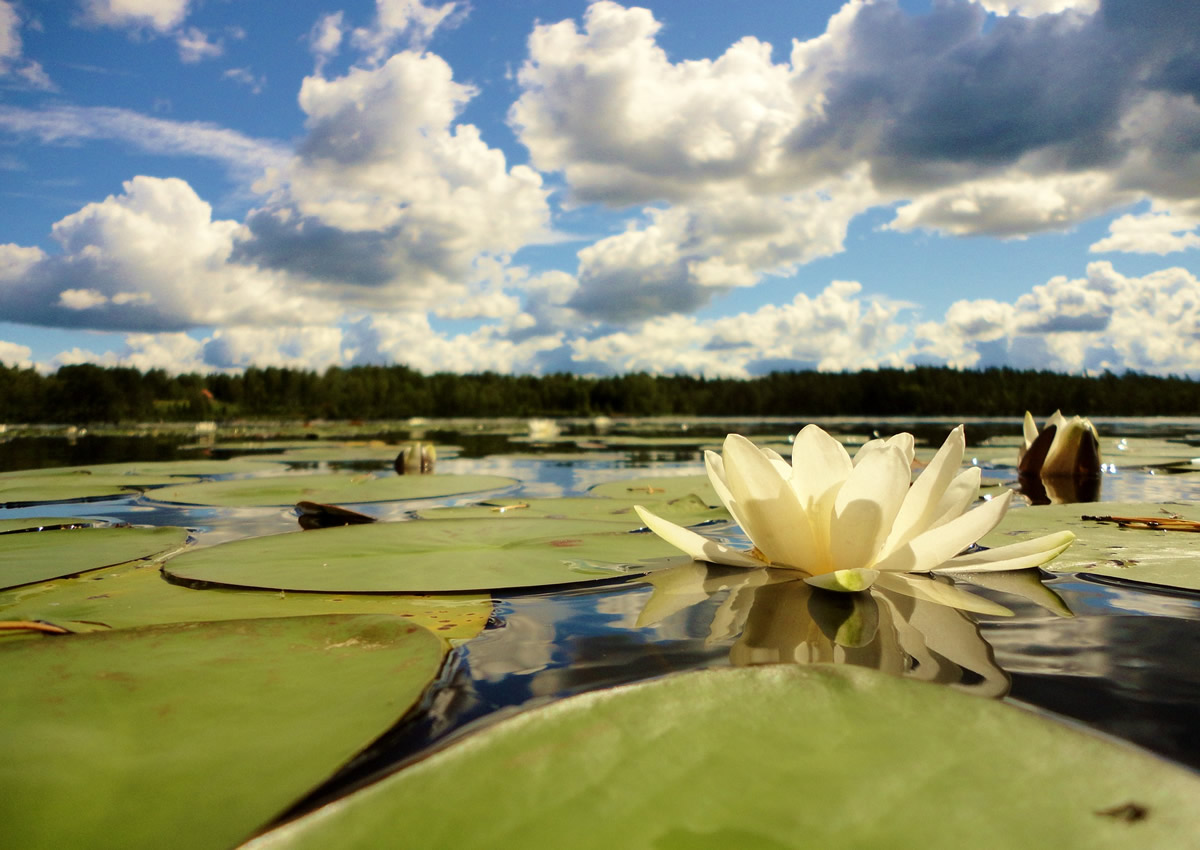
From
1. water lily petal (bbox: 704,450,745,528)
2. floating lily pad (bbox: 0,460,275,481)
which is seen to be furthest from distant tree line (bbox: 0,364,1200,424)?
water lily petal (bbox: 704,450,745,528)

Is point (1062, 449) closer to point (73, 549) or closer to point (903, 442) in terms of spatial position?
point (903, 442)

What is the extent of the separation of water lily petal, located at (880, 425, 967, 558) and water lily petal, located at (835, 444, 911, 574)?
0.15ft

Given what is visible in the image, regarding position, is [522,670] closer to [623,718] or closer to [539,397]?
[623,718]

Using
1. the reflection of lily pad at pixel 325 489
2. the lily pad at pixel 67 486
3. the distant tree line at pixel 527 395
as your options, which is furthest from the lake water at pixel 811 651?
the distant tree line at pixel 527 395

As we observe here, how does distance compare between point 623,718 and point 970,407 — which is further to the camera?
point 970,407

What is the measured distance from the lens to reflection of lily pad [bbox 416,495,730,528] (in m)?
2.52

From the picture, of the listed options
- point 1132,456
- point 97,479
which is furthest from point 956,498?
point 1132,456

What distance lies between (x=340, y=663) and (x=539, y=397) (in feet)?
107

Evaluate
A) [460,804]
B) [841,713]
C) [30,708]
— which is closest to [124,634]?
[30,708]

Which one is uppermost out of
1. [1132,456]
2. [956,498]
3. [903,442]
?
[903,442]

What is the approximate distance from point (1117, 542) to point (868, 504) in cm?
104

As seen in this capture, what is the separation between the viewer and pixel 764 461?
1242mm

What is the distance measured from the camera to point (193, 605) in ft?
4.32

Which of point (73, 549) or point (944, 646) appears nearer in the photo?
point (944, 646)
